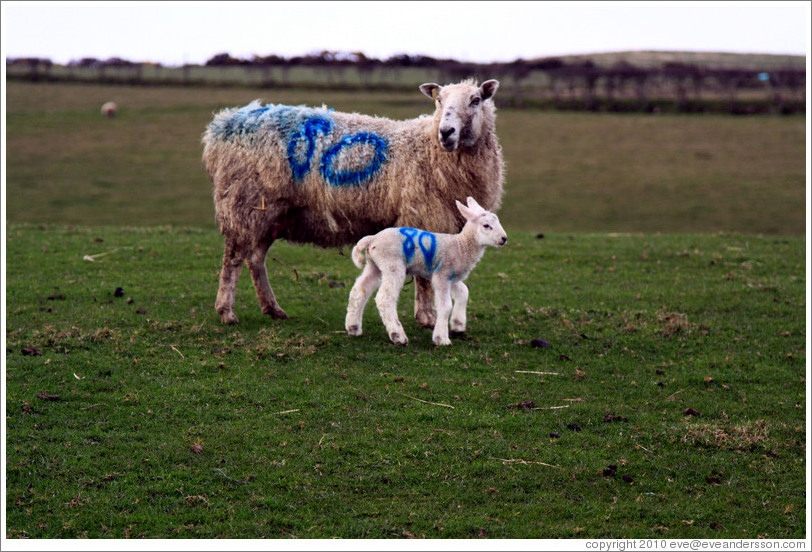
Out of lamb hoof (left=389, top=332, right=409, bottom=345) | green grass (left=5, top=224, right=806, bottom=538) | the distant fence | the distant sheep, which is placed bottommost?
green grass (left=5, top=224, right=806, bottom=538)

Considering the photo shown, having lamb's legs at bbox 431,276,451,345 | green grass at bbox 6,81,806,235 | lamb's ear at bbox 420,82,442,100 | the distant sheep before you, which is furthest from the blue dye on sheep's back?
the distant sheep

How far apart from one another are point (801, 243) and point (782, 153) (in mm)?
27538

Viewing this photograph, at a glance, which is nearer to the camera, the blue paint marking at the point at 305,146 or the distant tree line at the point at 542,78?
the blue paint marking at the point at 305,146

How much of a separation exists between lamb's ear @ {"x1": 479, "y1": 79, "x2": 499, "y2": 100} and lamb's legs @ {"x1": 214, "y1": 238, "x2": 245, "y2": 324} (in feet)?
10.8

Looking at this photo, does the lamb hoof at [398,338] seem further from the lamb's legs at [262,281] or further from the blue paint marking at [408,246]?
the lamb's legs at [262,281]

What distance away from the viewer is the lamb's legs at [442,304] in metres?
8.26

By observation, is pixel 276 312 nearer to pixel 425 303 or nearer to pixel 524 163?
pixel 425 303

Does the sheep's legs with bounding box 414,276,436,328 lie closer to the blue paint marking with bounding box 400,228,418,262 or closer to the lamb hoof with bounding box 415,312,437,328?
the lamb hoof with bounding box 415,312,437,328

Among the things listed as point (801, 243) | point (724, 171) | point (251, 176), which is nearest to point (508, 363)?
point (251, 176)

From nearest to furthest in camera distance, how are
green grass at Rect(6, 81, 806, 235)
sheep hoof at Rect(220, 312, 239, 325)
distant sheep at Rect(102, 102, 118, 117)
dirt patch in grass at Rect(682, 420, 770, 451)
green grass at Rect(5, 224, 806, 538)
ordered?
green grass at Rect(5, 224, 806, 538) → dirt patch in grass at Rect(682, 420, 770, 451) → sheep hoof at Rect(220, 312, 239, 325) → green grass at Rect(6, 81, 806, 235) → distant sheep at Rect(102, 102, 118, 117)

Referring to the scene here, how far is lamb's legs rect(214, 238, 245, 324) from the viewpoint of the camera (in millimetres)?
9273

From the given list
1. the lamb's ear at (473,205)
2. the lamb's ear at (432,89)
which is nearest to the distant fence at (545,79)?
the lamb's ear at (432,89)

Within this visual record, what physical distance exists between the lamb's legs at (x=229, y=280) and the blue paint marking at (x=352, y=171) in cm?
138

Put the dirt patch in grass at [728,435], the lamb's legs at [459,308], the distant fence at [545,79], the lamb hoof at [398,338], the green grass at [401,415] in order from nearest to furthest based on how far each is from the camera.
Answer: the green grass at [401,415] < the dirt patch in grass at [728,435] < the lamb hoof at [398,338] < the lamb's legs at [459,308] < the distant fence at [545,79]
